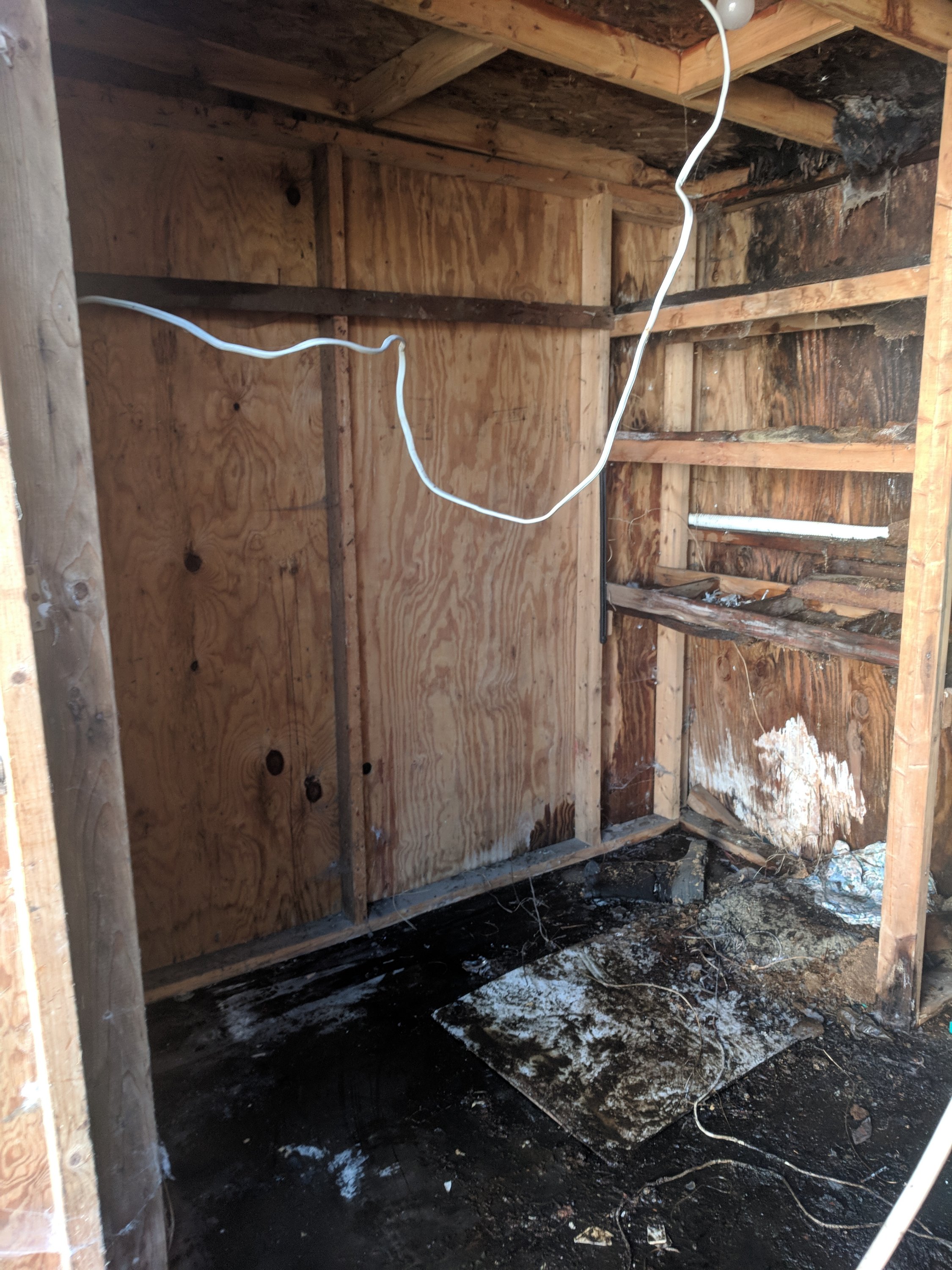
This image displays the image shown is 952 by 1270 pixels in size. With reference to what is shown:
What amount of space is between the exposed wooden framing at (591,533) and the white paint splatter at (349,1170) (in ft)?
4.89

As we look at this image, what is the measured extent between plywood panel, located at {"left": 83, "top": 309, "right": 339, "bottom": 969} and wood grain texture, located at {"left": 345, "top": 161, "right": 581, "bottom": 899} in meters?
0.18

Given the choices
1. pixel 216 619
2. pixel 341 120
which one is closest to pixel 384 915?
pixel 216 619

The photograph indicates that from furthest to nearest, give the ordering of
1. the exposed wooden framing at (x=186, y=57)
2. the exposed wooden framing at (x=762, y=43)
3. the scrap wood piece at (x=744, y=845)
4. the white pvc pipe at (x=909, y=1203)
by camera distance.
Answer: the scrap wood piece at (x=744, y=845), the exposed wooden framing at (x=186, y=57), the exposed wooden framing at (x=762, y=43), the white pvc pipe at (x=909, y=1203)

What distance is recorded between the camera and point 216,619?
2316 millimetres

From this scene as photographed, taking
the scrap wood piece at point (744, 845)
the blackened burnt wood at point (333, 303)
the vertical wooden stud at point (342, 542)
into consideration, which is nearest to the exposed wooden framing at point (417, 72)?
the vertical wooden stud at point (342, 542)

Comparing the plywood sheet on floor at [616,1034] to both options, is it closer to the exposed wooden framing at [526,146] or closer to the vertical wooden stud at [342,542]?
the vertical wooden stud at [342,542]

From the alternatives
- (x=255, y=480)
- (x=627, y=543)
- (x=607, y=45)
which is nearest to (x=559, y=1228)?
(x=255, y=480)

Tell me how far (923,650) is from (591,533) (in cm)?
121

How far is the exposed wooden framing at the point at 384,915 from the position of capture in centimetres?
237

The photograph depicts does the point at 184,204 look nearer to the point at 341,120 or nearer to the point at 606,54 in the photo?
the point at 341,120

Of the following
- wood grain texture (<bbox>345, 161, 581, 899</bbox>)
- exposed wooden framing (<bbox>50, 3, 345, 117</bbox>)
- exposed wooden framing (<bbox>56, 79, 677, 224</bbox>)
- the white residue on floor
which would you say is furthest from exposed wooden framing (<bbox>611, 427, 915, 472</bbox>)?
the white residue on floor

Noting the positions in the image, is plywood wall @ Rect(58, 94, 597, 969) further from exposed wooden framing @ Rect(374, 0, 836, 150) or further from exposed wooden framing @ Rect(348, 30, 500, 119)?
exposed wooden framing @ Rect(374, 0, 836, 150)

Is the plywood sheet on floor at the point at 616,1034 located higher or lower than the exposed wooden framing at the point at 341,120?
lower

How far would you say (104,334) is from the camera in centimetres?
204
